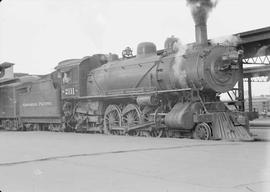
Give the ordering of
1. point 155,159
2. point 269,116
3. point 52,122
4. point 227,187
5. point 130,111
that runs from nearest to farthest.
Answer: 1. point 227,187
2. point 155,159
3. point 130,111
4. point 52,122
5. point 269,116

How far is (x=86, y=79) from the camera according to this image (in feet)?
67.5

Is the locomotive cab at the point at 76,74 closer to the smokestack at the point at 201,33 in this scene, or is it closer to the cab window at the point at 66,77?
the cab window at the point at 66,77

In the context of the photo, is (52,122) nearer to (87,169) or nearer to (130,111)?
(130,111)

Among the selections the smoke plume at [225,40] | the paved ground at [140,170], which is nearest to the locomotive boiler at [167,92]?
the smoke plume at [225,40]

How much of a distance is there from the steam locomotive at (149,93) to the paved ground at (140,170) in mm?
4074

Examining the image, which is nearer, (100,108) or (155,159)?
(155,159)

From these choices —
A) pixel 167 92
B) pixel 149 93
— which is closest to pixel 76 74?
pixel 149 93

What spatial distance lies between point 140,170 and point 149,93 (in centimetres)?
897

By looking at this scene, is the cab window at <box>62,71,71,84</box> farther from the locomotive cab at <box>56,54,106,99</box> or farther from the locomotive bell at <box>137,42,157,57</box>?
the locomotive bell at <box>137,42,157,57</box>

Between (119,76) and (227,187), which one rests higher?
(119,76)

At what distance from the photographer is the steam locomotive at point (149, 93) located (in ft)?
47.8

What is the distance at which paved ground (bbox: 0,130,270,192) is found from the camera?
19.8 feet

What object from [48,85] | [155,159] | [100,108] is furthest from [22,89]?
[155,159]

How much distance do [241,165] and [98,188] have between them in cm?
291
